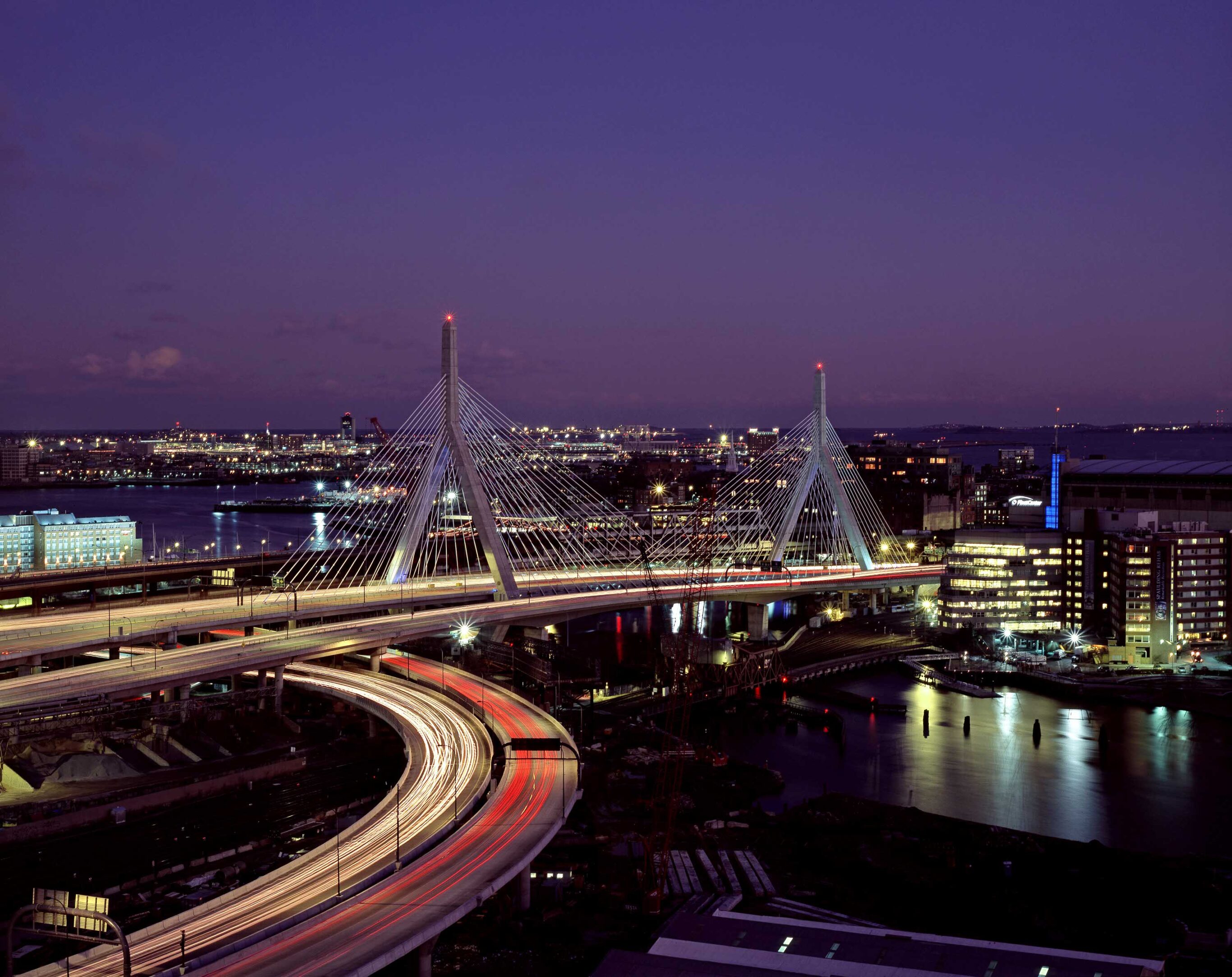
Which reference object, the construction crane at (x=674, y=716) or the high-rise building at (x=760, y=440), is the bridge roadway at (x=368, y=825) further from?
the high-rise building at (x=760, y=440)

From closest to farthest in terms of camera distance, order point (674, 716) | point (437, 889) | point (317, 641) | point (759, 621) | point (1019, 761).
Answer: point (437, 889)
point (1019, 761)
point (317, 641)
point (674, 716)
point (759, 621)

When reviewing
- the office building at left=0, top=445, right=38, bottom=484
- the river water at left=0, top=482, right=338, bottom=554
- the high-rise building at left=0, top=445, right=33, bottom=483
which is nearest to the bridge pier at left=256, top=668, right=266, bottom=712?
the river water at left=0, top=482, right=338, bottom=554

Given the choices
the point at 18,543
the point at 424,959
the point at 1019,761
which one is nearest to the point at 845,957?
the point at 424,959

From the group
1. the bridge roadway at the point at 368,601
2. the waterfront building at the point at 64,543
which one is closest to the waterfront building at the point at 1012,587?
the bridge roadway at the point at 368,601

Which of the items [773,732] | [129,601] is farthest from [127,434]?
[773,732]

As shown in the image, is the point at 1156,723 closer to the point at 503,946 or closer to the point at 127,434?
the point at 503,946

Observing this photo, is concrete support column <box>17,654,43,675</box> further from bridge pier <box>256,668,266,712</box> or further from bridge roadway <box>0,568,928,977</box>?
bridge pier <box>256,668,266,712</box>

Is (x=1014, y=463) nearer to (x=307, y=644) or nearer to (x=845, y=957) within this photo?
(x=307, y=644)
